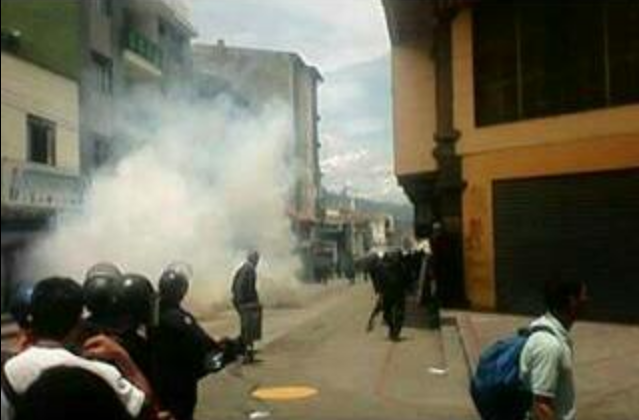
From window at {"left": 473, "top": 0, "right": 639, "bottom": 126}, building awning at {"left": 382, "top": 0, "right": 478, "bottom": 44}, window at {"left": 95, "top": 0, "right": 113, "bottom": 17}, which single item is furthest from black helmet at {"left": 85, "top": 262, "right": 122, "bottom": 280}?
building awning at {"left": 382, "top": 0, "right": 478, "bottom": 44}

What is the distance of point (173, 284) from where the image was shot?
530 cm

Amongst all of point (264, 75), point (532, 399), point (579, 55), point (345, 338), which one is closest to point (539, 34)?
point (579, 55)

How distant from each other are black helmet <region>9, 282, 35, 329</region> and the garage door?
12882mm

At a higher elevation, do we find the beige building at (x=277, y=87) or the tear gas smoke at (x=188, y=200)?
the beige building at (x=277, y=87)

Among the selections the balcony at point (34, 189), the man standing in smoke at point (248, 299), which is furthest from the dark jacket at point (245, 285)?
the balcony at point (34, 189)

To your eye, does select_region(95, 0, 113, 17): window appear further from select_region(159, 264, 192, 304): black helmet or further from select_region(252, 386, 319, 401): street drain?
select_region(252, 386, 319, 401): street drain

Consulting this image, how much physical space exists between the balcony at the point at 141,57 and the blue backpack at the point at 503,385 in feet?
7.18

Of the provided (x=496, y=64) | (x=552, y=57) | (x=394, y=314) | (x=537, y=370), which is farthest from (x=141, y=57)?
(x=496, y=64)

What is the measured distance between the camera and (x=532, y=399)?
429cm

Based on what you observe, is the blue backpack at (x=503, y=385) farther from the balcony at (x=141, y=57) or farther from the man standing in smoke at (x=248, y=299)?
the man standing in smoke at (x=248, y=299)

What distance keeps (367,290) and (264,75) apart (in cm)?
2438

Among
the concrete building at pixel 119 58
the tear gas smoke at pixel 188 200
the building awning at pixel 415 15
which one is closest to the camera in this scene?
the concrete building at pixel 119 58

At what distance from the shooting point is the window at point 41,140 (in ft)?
11.1

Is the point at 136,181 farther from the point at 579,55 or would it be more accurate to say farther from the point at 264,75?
the point at 579,55
